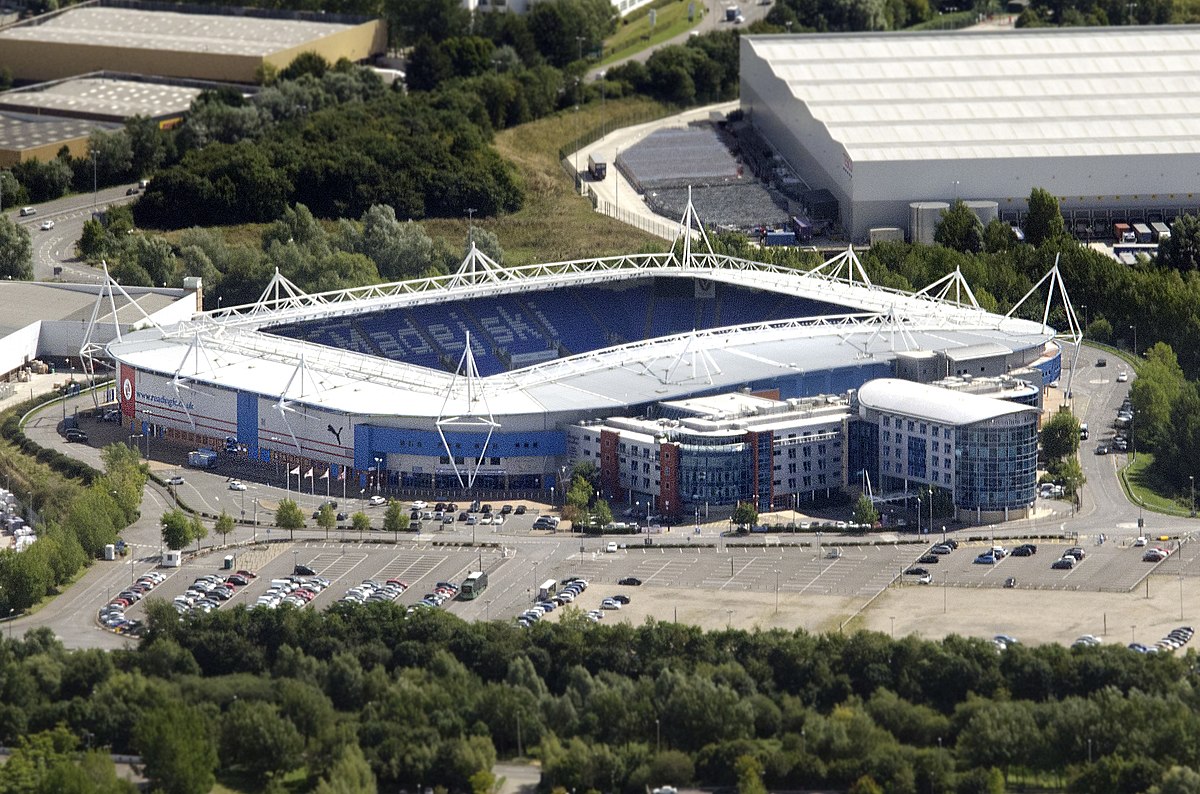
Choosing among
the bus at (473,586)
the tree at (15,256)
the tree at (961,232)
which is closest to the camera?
the bus at (473,586)

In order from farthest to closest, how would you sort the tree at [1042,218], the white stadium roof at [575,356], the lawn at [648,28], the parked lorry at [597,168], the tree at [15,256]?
the lawn at [648,28] → the parked lorry at [597,168] → the tree at [1042,218] → the tree at [15,256] → the white stadium roof at [575,356]

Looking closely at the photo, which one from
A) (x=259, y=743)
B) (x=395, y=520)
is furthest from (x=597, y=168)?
(x=259, y=743)

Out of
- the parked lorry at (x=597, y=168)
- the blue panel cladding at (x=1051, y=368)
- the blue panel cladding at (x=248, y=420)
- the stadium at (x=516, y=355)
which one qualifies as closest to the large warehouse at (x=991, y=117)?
the parked lorry at (x=597, y=168)

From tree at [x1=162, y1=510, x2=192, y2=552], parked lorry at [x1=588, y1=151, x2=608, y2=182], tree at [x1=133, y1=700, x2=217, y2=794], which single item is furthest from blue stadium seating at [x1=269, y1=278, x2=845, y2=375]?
tree at [x1=133, y1=700, x2=217, y2=794]

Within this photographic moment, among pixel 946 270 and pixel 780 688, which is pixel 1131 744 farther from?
pixel 946 270

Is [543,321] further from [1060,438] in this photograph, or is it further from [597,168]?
[597,168]

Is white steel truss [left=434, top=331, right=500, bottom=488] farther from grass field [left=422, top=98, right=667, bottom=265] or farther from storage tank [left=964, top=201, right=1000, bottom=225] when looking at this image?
storage tank [left=964, top=201, right=1000, bottom=225]

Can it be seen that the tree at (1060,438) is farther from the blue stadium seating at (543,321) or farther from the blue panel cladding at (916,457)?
the blue stadium seating at (543,321)
